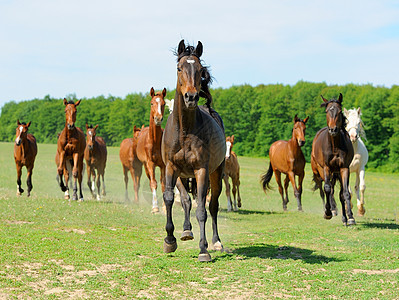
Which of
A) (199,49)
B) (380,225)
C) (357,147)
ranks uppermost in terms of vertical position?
(199,49)

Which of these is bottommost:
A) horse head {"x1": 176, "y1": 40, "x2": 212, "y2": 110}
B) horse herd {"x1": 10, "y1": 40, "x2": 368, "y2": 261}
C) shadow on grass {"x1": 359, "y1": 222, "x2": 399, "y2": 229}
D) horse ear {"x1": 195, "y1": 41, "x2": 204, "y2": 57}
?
shadow on grass {"x1": 359, "y1": 222, "x2": 399, "y2": 229}

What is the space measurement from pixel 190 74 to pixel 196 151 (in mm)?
1193

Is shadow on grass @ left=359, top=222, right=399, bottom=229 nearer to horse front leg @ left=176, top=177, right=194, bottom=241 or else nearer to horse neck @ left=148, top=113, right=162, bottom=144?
horse neck @ left=148, top=113, right=162, bottom=144

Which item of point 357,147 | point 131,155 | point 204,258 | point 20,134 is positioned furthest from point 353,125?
point 20,134

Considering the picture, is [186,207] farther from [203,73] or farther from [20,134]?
[20,134]

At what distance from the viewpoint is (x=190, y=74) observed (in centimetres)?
692

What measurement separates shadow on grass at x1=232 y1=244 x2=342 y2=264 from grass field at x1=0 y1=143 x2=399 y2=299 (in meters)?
0.02

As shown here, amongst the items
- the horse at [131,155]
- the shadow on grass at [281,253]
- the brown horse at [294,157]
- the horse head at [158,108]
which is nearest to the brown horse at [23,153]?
the horse at [131,155]

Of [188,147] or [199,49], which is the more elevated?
[199,49]

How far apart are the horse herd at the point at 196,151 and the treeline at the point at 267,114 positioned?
3626 cm

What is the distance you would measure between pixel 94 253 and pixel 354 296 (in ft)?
13.5

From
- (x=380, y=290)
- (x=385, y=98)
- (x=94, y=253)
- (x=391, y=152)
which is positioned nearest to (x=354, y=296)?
(x=380, y=290)

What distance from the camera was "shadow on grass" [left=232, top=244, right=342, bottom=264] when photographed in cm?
785

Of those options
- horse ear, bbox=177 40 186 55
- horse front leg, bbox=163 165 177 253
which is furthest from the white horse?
horse front leg, bbox=163 165 177 253
